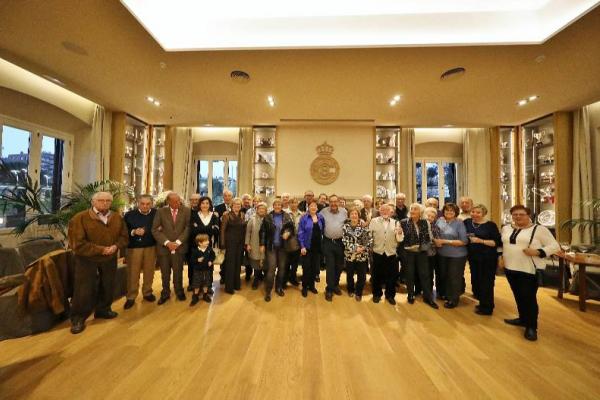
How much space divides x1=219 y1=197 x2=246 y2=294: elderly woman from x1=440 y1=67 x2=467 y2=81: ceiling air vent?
3775mm

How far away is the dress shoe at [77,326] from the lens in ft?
8.53

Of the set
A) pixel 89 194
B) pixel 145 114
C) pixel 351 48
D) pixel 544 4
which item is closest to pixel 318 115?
pixel 351 48

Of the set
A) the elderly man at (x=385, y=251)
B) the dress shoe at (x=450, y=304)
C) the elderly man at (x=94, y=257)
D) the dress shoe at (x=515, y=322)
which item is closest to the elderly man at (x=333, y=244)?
the elderly man at (x=385, y=251)

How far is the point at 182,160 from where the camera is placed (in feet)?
23.6

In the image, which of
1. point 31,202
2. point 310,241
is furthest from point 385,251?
point 31,202

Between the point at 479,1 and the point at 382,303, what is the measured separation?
160 inches

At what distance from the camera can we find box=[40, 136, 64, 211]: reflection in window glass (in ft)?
17.3

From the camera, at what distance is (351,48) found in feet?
10.7

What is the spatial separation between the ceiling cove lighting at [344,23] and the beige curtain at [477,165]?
4.28m

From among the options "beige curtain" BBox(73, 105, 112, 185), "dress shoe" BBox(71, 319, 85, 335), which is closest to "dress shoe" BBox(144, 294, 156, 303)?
"dress shoe" BBox(71, 319, 85, 335)

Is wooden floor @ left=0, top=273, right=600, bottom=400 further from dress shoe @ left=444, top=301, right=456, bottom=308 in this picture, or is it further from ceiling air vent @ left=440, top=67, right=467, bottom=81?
ceiling air vent @ left=440, top=67, right=467, bottom=81

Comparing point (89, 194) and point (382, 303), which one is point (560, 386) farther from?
point (89, 194)

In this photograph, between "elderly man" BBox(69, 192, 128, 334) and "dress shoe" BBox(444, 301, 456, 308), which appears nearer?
"elderly man" BBox(69, 192, 128, 334)

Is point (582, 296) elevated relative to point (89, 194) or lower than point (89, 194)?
lower
